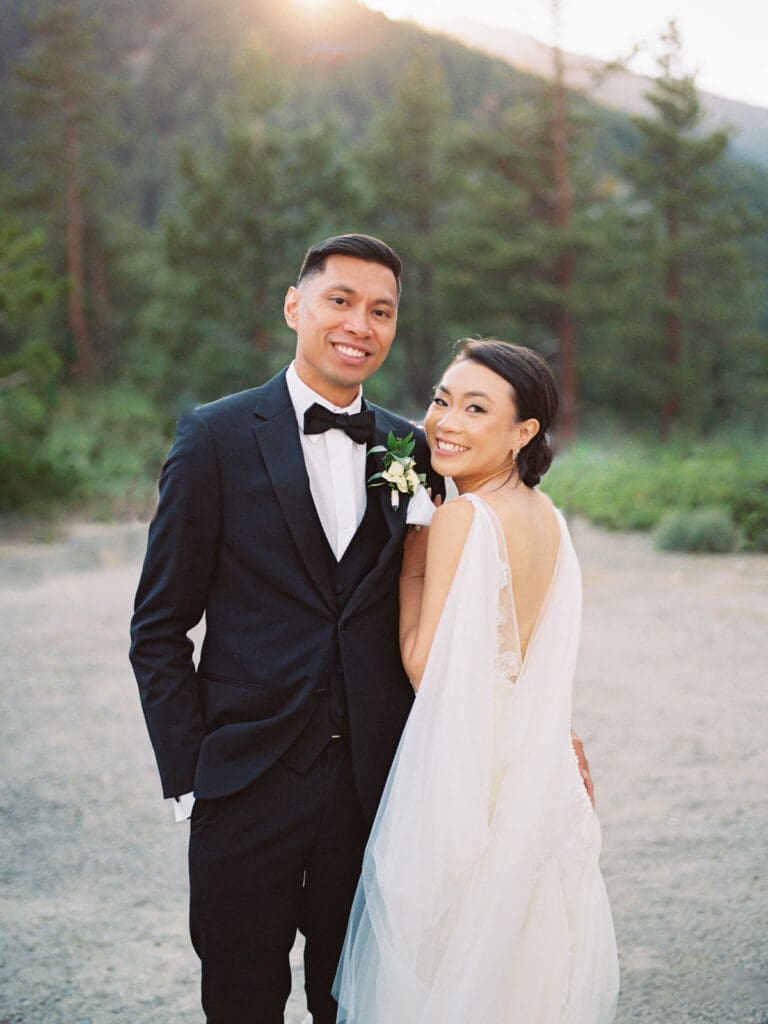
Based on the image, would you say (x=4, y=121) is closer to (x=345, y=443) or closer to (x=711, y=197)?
(x=711, y=197)

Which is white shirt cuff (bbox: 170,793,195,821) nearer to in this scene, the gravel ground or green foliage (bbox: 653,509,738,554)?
the gravel ground

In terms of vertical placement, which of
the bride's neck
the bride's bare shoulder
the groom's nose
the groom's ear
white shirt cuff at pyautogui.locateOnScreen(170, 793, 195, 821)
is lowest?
white shirt cuff at pyautogui.locateOnScreen(170, 793, 195, 821)

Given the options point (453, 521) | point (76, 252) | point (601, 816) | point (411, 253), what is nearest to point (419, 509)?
point (453, 521)

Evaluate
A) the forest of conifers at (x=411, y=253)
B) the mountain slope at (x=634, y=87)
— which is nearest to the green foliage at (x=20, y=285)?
the forest of conifers at (x=411, y=253)

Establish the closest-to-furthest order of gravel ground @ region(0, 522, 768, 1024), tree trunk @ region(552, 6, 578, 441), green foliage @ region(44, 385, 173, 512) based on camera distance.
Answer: gravel ground @ region(0, 522, 768, 1024) → green foliage @ region(44, 385, 173, 512) → tree trunk @ region(552, 6, 578, 441)

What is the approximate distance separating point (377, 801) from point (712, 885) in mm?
2967

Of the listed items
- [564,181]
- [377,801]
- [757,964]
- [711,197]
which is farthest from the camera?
[711,197]

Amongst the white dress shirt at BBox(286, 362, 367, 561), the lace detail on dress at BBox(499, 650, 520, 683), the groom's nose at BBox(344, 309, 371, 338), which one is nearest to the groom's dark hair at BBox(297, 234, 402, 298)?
the groom's nose at BBox(344, 309, 371, 338)

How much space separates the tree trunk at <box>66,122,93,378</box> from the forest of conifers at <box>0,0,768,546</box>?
0.09 m

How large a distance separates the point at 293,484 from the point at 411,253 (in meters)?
31.8

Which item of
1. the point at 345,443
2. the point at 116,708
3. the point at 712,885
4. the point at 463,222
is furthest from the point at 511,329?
the point at 345,443

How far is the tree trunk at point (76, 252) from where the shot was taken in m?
33.2

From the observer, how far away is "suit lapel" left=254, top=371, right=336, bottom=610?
2328mm

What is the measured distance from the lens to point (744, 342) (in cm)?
3111
